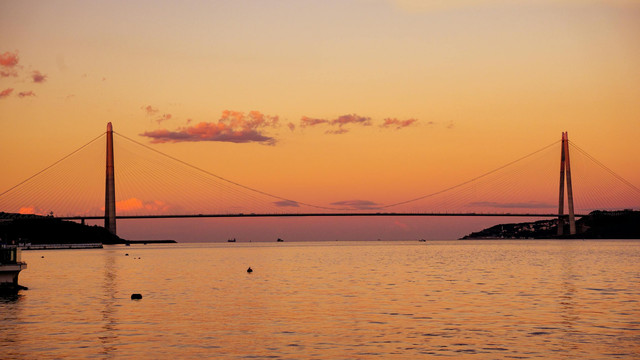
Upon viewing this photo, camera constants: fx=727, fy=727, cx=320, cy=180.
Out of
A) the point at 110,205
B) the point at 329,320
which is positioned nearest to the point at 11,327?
the point at 329,320

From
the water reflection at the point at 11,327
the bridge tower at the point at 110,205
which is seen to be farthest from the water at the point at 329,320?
the bridge tower at the point at 110,205

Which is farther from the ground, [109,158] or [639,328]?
[109,158]

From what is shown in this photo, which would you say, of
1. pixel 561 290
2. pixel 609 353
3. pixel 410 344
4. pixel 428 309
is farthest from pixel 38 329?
pixel 561 290

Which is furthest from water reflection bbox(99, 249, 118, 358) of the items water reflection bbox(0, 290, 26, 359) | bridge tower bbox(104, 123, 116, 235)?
bridge tower bbox(104, 123, 116, 235)

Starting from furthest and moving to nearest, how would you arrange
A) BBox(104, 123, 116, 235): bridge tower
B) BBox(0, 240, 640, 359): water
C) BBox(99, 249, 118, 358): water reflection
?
BBox(104, 123, 116, 235): bridge tower < BBox(99, 249, 118, 358): water reflection < BBox(0, 240, 640, 359): water

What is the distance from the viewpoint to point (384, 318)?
35.0 meters

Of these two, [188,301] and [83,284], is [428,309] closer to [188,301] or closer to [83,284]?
[188,301]

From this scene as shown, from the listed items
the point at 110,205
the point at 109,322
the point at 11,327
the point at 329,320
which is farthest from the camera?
the point at 110,205

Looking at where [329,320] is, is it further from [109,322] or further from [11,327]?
[11,327]

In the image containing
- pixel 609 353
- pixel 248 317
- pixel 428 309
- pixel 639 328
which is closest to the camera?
pixel 609 353

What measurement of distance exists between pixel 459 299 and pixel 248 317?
14.3 meters

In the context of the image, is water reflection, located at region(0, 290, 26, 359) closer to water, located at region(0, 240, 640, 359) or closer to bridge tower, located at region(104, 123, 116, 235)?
water, located at region(0, 240, 640, 359)

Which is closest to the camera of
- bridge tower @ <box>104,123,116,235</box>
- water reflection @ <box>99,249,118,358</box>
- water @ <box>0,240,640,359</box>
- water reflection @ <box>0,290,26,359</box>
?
water reflection @ <box>0,290,26,359</box>

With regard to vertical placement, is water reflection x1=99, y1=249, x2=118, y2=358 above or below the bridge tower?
below
